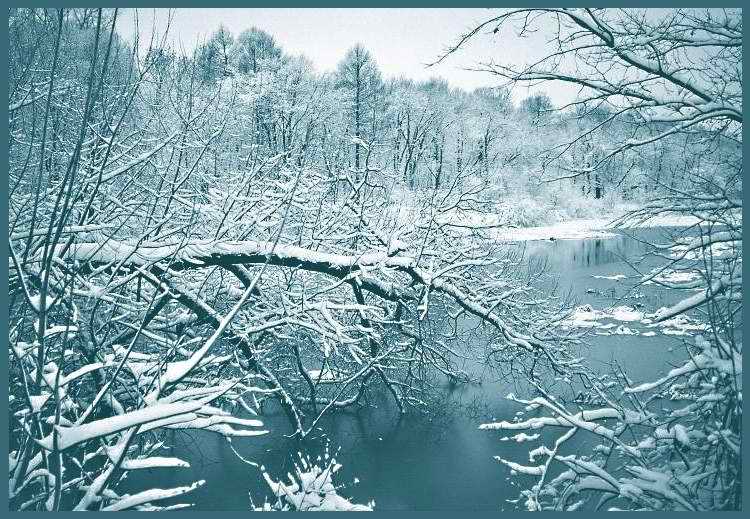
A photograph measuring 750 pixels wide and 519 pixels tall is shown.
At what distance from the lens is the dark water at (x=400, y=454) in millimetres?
6461

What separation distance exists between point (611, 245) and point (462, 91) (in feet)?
116

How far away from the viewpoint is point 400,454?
290 inches

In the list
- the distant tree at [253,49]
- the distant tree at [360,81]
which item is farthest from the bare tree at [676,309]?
the distant tree at [253,49]

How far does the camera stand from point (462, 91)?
53.1 meters

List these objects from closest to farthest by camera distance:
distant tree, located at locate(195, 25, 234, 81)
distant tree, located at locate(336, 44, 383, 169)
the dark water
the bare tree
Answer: the bare tree < distant tree, located at locate(195, 25, 234, 81) < the dark water < distant tree, located at locate(336, 44, 383, 169)

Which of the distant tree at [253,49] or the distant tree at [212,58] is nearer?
the distant tree at [212,58]

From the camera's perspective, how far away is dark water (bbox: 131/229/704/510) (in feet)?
21.2

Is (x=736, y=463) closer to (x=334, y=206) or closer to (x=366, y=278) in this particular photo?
(x=366, y=278)

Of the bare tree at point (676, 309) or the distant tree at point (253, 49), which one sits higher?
the distant tree at point (253, 49)

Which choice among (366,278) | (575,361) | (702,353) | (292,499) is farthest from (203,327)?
(702,353)

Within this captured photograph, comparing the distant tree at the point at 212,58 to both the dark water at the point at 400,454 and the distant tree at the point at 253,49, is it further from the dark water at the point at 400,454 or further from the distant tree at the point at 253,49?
the dark water at the point at 400,454

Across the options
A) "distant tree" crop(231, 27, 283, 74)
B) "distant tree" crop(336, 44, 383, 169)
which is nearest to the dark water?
"distant tree" crop(336, 44, 383, 169)

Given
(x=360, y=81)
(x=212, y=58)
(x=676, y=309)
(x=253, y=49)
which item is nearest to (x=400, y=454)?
(x=676, y=309)

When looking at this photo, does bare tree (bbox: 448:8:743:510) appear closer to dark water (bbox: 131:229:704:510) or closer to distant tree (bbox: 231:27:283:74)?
dark water (bbox: 131:229:704:510)
